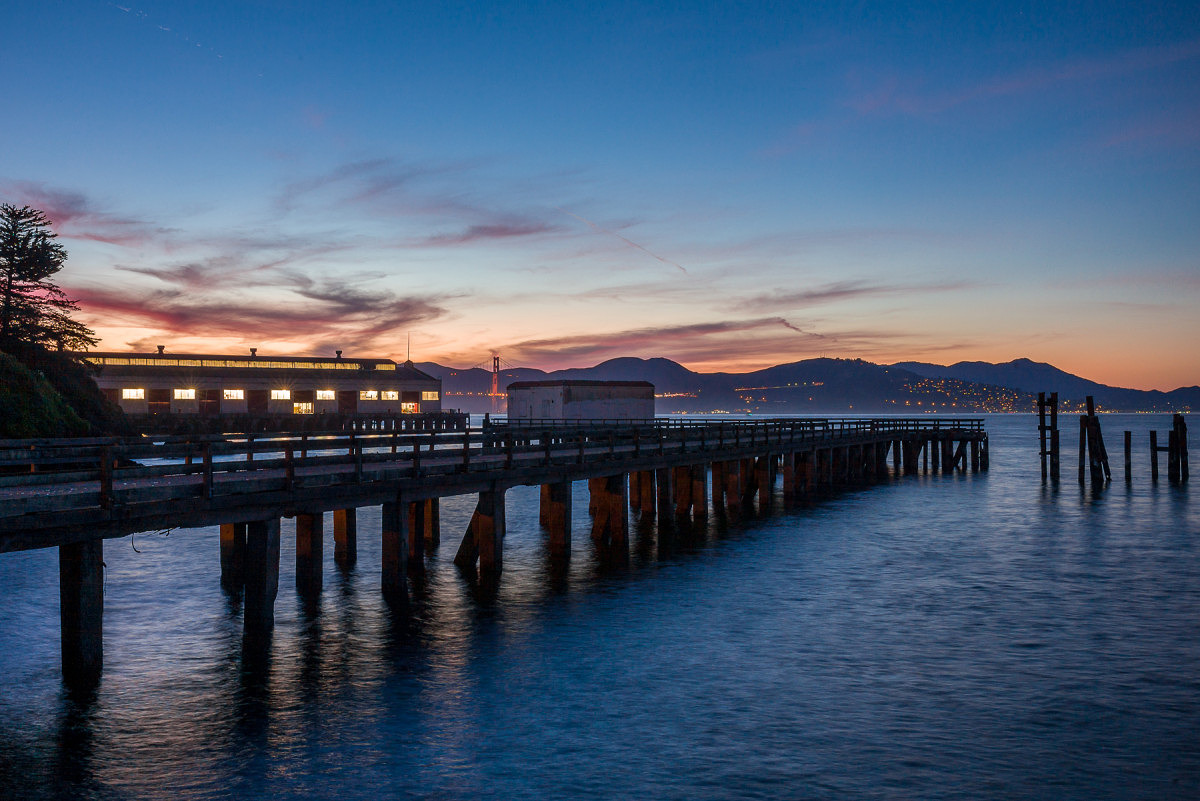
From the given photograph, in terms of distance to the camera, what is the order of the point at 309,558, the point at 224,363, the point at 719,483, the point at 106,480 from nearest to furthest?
the point at 106,480 → the point at 309,558 → the point at 719,483 → the point at 224,363

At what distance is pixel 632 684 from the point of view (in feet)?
55.5

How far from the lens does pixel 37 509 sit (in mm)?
13703

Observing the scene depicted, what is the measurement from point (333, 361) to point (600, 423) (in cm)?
5790

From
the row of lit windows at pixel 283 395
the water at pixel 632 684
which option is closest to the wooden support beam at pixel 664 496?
the water at pixel 632 684

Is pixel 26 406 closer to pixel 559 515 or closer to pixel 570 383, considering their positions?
pixel 559 515

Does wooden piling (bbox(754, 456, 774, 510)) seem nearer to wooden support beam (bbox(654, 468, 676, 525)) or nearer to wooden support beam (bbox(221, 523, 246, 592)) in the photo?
wooden support beam (bbox(654, 468, 676, 525))

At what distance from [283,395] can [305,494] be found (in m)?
86.2

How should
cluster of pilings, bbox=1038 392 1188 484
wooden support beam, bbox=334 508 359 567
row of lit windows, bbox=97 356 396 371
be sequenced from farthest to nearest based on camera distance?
1. row of lit windows, bbox=97 356 396 371
2. cluster of pilings, bbox=1038 392 1188 484
3. wooden support beam, bbox=334 508 359 567

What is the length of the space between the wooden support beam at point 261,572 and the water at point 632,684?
2.76 feet

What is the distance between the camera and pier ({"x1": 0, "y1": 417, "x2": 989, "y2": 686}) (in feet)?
49.1

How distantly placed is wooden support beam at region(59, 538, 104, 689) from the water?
0.47 metres

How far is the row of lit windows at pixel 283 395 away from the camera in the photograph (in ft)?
300

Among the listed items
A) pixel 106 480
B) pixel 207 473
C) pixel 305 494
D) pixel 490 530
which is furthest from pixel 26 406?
pixel 106 480

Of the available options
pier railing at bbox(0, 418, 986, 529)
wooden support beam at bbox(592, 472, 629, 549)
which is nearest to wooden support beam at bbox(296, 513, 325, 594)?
pier railing at bbox(0, 418, 986, 529)
